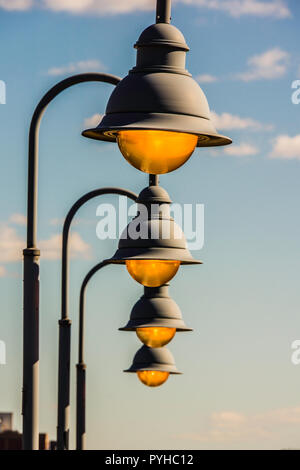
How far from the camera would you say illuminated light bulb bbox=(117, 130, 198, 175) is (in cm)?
813

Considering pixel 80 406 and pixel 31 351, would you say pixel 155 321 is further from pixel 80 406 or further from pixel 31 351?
pixel 80 406

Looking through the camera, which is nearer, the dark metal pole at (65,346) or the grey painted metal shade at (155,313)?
the grey painted metal shade at (155,313)

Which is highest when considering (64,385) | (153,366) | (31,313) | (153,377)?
(153,366)

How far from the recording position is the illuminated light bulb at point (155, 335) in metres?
14.6

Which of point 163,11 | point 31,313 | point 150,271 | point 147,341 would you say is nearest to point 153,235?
point 150,271

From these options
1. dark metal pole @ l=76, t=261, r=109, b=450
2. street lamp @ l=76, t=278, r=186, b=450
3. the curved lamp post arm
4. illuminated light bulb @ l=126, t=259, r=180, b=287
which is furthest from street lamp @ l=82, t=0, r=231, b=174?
dark metal pole @ l=76, t=261, r=109, b=450

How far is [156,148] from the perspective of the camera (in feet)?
26.7

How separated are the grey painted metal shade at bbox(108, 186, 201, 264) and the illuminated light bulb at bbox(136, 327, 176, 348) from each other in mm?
2769

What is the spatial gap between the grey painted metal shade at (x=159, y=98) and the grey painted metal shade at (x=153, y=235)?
2.71 m

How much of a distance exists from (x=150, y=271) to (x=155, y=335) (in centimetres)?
354

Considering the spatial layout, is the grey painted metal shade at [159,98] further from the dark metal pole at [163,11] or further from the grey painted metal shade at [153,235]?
the grey painted metal shade at [153,235]

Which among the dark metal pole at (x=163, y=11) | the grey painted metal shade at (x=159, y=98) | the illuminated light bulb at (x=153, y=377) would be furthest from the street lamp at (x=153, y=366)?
the grey painted metal shade at (x=159, y=98)

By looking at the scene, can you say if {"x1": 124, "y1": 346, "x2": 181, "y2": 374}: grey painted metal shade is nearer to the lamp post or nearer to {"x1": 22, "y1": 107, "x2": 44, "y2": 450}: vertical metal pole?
{"x1": 22, "y1": 107, "x2": 44, "y2": 450}: vertical metal pole
